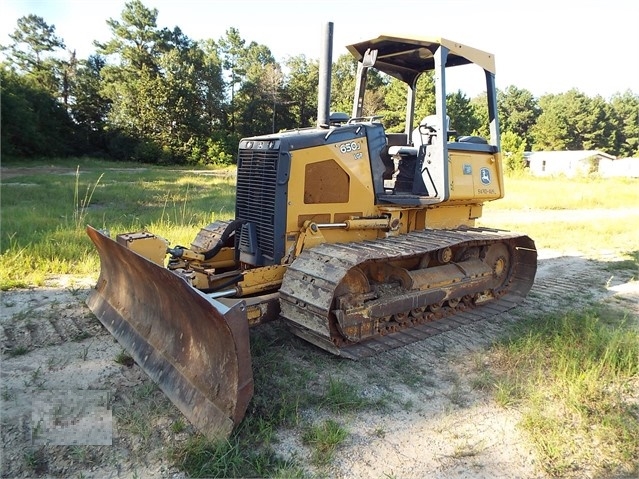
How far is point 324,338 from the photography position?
3932 mm

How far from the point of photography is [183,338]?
3680mm

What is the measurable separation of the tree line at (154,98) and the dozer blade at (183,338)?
3163cm

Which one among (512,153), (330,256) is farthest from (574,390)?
(512,153)

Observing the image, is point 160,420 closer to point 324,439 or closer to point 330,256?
point 324,439

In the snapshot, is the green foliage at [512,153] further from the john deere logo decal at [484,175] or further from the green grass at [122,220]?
the john deere logo decal at [484,175]

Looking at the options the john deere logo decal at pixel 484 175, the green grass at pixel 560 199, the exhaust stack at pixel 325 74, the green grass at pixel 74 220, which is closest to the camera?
the exhaust stack at pixel 325 74

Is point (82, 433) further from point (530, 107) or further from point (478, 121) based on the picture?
point (530, 107)

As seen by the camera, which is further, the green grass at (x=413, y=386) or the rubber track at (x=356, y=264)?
the rubber track at (x=356, y=264)

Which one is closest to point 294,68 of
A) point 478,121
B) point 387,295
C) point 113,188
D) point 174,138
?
point 174,138

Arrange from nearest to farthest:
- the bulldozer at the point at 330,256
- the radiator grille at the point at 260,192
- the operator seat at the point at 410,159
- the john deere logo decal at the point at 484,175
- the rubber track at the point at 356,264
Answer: the bulldozer at the point at 330,256, the rubber track at the point at 356,264, the radiator grille at the point at 260,192, the operator seat at the point at 410,159, the john deere logo decal at the point at 484,175

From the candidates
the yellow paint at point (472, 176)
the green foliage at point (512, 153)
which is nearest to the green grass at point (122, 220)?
Answer: the yellow paint at point (472, 176)

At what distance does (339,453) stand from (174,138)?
144ft

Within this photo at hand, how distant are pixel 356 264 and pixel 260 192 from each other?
1.26 metres

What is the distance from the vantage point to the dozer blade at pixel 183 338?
301cm
